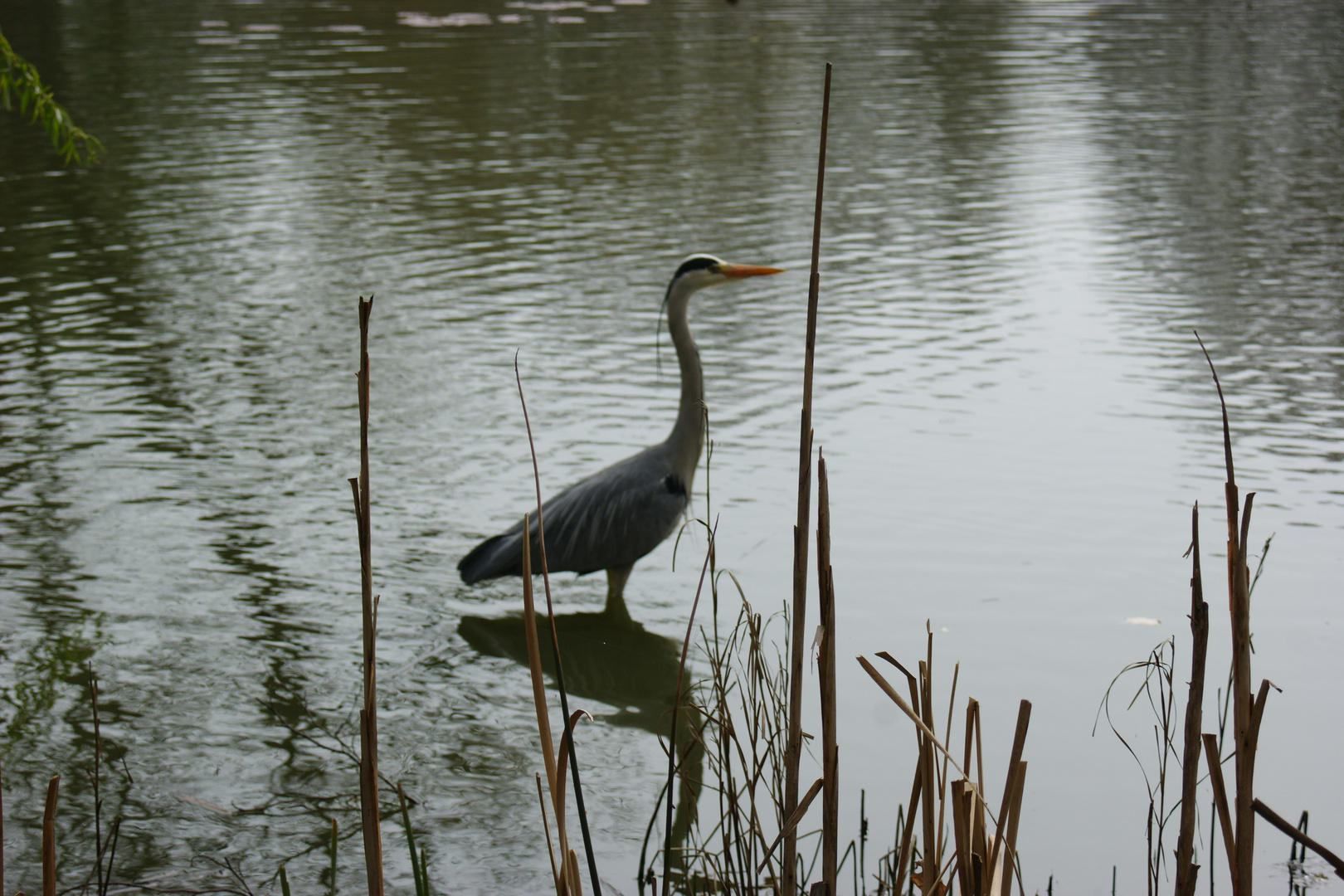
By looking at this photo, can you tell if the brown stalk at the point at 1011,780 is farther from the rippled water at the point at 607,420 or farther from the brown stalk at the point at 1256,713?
the rippled water at the point at 607,420

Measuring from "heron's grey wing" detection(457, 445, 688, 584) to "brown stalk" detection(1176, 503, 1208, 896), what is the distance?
2604 millimetres

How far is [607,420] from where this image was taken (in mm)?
6070

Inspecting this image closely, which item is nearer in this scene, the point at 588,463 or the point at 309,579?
the point at 309,579

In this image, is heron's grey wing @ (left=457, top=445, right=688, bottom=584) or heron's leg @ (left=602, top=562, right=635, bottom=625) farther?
heron's leg @ (left=602, top=562, right=635, bottom=625)

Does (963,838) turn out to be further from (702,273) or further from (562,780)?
(702,273)

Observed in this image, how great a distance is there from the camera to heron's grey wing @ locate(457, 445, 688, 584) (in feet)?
→ 14.0

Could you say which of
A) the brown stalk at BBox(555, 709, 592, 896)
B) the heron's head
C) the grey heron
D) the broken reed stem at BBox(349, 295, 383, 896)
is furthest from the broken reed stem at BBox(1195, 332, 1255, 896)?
the heron's head

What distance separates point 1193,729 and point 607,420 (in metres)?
4.48

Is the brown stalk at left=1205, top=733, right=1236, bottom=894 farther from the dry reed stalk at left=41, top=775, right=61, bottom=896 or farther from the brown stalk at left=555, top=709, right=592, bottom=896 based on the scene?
the dry reed stalk at left=41, top=775, right=61, bottom=896

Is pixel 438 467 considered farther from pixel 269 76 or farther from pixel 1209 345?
pixel 269 76

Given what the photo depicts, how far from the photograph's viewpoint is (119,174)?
38.5 ft

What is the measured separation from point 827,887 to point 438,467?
398 cm

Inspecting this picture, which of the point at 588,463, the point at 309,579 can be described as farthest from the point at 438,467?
the point at 309,579

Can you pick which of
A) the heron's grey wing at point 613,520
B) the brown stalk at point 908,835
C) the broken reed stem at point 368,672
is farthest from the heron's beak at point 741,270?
the broken reed stem at point 368,672
